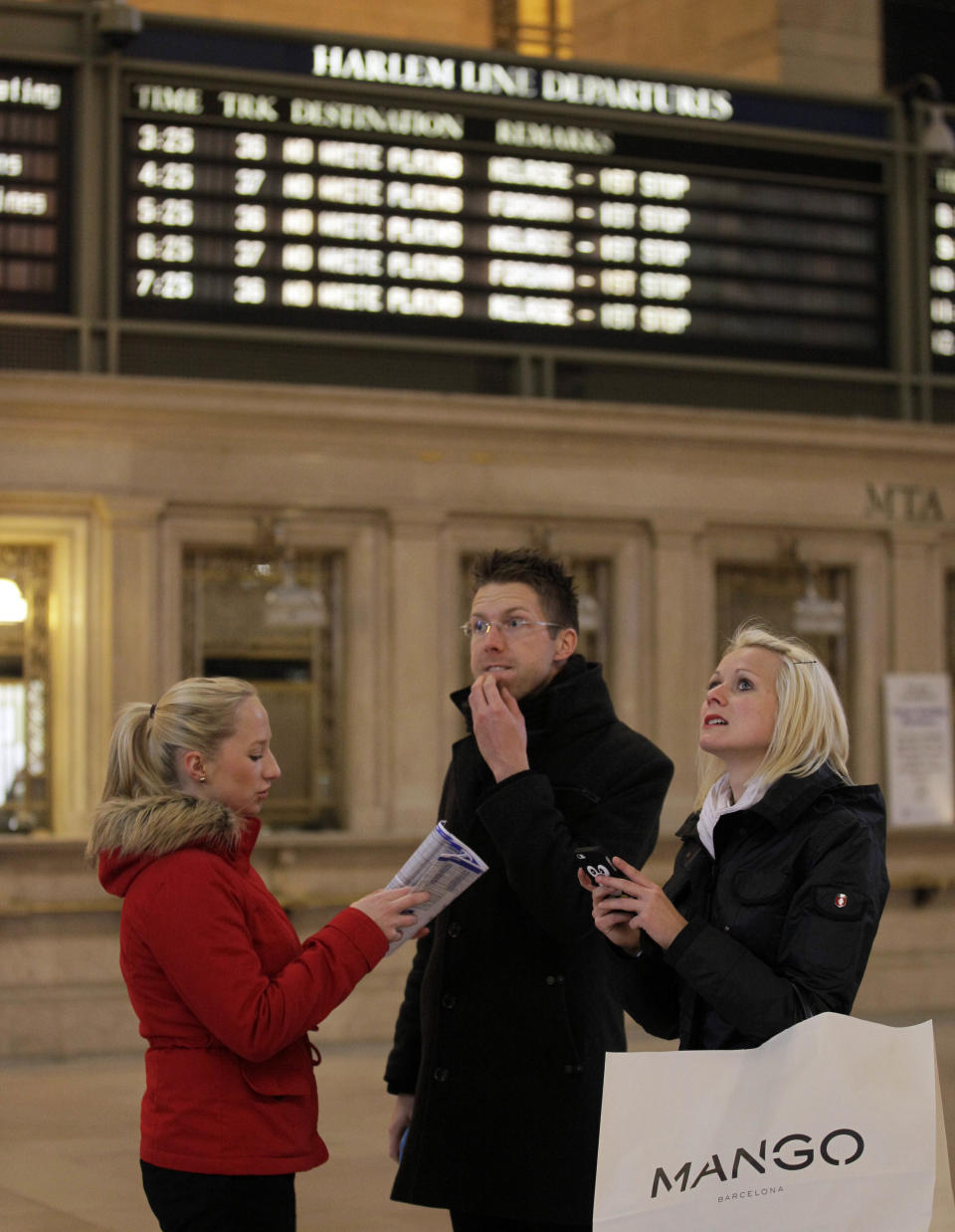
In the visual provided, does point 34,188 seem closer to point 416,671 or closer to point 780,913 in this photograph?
point 416,671

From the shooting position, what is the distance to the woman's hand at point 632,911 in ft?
8.50

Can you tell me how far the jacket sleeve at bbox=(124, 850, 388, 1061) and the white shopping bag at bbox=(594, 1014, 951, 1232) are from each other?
529mm

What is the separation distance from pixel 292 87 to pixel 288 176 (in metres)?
0.44

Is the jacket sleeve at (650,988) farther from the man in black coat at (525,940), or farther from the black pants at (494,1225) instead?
the black pants at (494,1225)

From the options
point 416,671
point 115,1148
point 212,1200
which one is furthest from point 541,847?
point 416,671

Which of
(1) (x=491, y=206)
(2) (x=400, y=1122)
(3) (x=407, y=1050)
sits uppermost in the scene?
(1) (x=491, y=206)

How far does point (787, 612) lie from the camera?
9.45m

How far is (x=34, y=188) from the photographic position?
8188mm

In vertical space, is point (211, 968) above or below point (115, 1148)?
above

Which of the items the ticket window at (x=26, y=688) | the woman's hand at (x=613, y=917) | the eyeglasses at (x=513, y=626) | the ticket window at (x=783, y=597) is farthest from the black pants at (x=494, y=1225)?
the ticket window at (x=783, y=597)

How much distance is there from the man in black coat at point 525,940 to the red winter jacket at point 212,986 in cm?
42

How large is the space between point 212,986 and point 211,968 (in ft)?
0.09

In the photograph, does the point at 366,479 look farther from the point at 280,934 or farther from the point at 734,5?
the point at 280,934

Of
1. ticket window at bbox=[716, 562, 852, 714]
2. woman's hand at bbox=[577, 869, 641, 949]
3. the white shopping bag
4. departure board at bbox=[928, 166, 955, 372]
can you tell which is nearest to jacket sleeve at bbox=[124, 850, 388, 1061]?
woman's hand at bbox=[577, 869, 641, 949]
